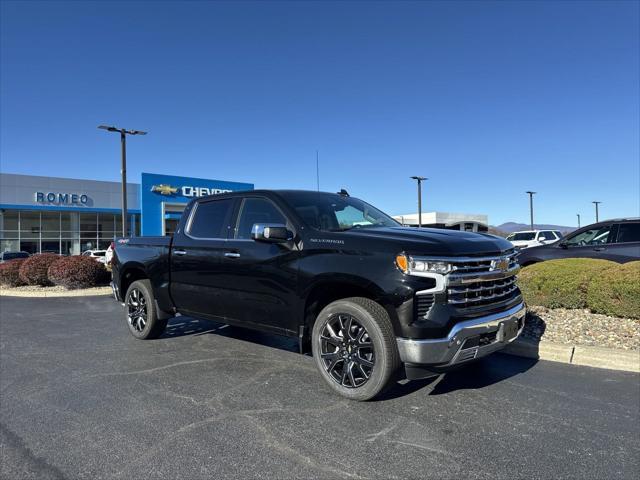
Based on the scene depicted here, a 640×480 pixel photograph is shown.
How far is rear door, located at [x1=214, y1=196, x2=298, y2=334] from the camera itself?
15.2ft

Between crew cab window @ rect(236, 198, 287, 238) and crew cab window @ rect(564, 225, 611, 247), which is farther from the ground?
crew cab window @ rect(236, 198, 287, 238)

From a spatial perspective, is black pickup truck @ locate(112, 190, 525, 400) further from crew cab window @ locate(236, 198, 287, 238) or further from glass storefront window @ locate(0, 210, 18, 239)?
glass storefront window @ locate(0, 210, 18, 239)

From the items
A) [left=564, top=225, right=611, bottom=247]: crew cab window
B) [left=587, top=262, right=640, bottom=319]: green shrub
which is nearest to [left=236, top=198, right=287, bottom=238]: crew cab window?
[left=587, top=262, right=640, bottom=319]: green shrub

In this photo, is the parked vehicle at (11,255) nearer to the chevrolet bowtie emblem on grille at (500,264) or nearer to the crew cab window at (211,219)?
the crew cab window at (211,219)

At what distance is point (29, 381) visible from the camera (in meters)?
4.99

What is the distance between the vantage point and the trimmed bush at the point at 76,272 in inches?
546

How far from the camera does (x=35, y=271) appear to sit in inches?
590

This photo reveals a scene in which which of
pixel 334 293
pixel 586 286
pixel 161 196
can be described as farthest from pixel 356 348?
pixel 161 196

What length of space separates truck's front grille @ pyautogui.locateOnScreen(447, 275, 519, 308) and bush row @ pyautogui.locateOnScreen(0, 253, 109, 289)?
1289 centimetres

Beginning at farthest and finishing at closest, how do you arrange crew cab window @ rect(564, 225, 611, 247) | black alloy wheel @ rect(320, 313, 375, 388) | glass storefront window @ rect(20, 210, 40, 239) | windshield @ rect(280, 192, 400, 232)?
glass storefront window @ rect(20, 210, 40, 239), crew cab window @ rect(564, 225, 611, 247), windshield @ rect(280, 192, 400, 232), black alloy wheel @ rect(320, 313, 375, 388)

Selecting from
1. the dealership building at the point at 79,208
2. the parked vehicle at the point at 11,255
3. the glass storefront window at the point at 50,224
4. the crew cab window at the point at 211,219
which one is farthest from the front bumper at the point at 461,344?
the glass storefront window at the point at 50,224

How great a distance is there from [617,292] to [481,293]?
3779 millimetres

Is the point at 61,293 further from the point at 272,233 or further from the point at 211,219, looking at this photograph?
the point at 272,233

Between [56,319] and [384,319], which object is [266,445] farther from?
[56,319]
